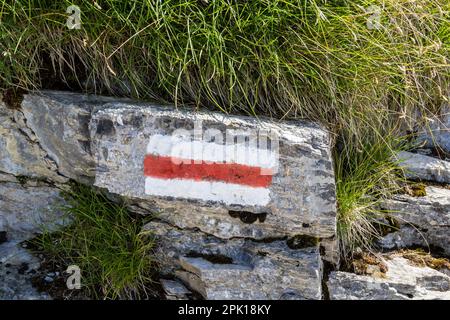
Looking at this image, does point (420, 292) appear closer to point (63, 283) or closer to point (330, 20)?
point (330, 20)

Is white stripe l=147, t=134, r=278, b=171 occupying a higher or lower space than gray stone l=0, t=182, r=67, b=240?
higher

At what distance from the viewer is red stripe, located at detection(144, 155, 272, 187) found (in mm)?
3094

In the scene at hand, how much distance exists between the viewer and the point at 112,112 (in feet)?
10.2

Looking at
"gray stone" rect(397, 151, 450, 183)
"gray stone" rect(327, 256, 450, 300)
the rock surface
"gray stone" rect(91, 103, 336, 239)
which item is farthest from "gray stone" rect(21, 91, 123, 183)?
"gray stone" rect(397, 151, 450, 183)

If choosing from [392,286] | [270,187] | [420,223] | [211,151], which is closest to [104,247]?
[211,151]

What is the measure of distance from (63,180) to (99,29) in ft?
2.99

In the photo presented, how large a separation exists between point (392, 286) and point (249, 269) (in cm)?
82

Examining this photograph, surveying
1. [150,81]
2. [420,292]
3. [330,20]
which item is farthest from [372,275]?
[150,81]

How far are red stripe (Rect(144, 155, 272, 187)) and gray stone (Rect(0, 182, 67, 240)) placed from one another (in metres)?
0.73

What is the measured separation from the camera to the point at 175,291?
319 centimetres

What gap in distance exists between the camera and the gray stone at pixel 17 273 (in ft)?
10.6

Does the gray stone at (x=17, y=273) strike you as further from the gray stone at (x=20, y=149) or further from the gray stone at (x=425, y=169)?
the gray stone at (x=425, y=169)

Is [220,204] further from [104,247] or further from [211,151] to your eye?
[104,247]

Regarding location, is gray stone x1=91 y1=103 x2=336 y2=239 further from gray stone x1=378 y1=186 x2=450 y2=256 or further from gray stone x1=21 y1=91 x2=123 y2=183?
gray stone x1=378 y1=186 x2=450 y2=256
